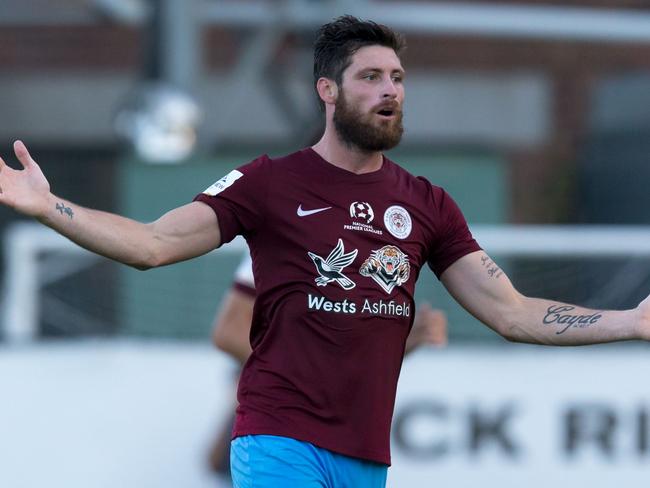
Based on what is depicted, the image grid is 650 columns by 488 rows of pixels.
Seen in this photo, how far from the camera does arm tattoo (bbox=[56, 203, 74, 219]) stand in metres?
3.98

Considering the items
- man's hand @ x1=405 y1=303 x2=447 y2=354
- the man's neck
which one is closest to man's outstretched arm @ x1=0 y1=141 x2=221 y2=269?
the man's neck

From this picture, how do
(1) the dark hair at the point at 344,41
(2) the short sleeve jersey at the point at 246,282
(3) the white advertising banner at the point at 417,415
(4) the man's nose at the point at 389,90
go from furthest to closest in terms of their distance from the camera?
(3) the white advertising banner at the point at 417,415, (2) the short sleeve jersey at the point at 246,282, (1) the dark hair at the point at 344,41, (4) the man's nose at the point at 389,90

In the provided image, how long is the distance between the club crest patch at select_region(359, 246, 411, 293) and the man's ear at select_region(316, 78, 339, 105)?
550mm

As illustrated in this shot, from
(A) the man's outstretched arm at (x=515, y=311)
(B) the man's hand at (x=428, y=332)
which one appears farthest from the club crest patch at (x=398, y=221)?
(B) the man's hand at (x=428, y=332)

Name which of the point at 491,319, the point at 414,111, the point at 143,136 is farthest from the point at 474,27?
the point at 491,319

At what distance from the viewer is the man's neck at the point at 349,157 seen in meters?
4.45

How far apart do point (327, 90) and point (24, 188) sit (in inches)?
44.0

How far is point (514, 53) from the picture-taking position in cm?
1586

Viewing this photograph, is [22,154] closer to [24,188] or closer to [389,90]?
[24,188]

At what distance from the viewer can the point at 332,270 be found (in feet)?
14.0

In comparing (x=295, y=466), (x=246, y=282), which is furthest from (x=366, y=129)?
(x=246, y=282)

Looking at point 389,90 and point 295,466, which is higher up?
point 389,90

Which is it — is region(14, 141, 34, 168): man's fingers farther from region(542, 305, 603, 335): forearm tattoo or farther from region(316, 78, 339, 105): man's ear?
region(542, 305, 603, 335): forearm tattoo

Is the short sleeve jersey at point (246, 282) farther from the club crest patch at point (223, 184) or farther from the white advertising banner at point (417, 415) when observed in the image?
the white advertising banner at point (417, 415)
